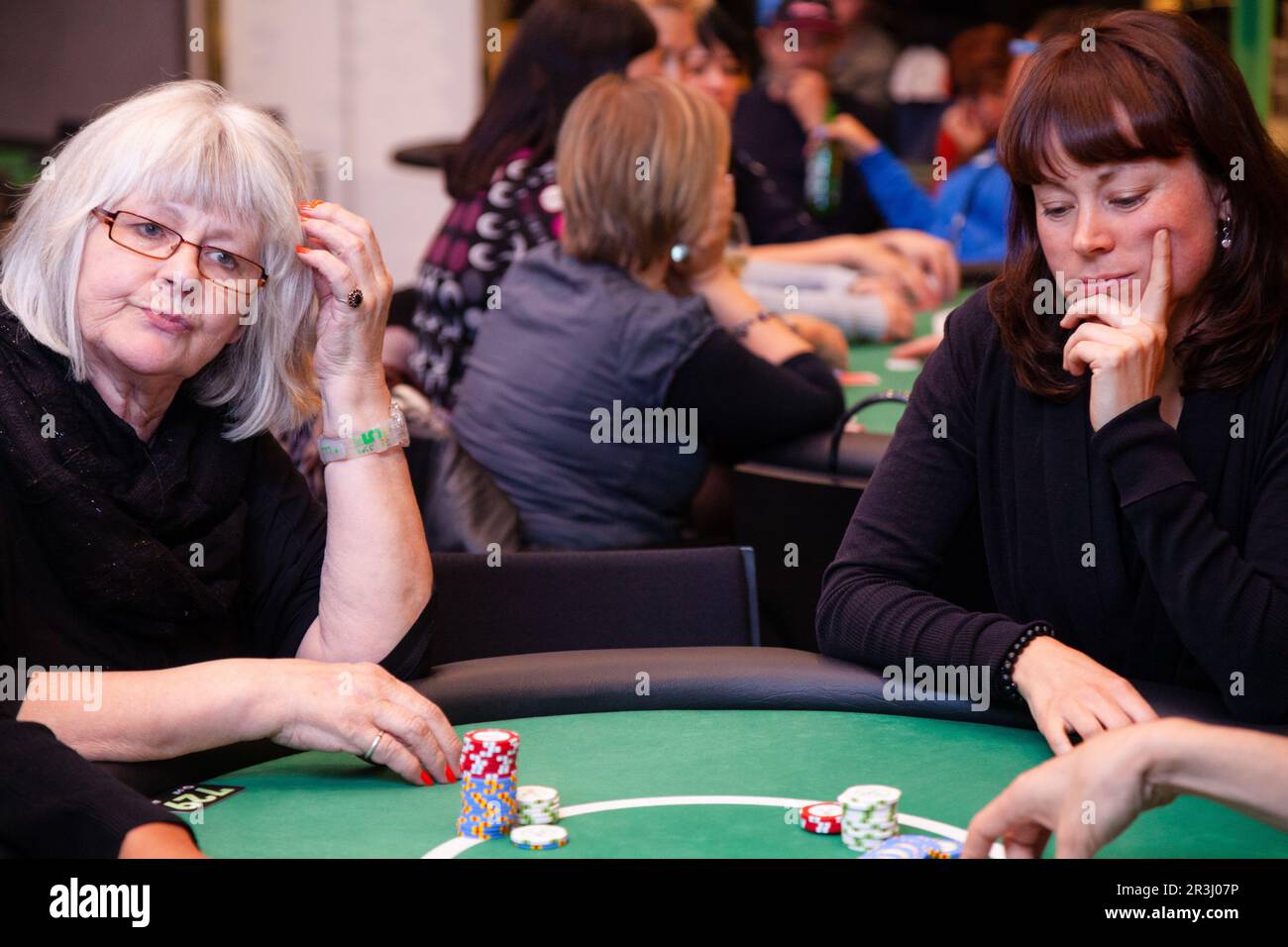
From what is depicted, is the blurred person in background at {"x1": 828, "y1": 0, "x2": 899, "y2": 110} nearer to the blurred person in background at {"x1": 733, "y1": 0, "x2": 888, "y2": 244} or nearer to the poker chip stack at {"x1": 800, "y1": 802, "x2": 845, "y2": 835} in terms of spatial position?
the blurred person in background at {"x1": 733, "y1": 0, "x2": 888, "y2": 244}

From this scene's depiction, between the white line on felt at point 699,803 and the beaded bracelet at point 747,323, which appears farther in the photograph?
the beaded bracelet at point 747,323

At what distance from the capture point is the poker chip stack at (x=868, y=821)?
1329 millimetres

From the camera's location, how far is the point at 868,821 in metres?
1.33

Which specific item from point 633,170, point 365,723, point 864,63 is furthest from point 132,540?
point 864,63

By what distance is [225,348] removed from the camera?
1.90 m

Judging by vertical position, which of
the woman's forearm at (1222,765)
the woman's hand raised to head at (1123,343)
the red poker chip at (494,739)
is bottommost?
the red poker chip at (494,739)

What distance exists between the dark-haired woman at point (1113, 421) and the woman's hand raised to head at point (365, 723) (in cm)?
52

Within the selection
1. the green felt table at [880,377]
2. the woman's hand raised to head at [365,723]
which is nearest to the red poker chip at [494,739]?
the woman's hand raised to head at [365,723]

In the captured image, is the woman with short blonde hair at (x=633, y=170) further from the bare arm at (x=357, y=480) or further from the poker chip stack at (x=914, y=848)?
the poker chip stack at (x=914, y=848)

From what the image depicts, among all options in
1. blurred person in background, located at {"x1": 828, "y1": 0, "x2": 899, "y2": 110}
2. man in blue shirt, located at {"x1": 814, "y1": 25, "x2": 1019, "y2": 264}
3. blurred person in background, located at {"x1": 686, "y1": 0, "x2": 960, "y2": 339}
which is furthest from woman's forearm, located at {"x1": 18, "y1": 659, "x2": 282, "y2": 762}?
blurred person in background, located at {"x1": 828, "y1": 0, "x2": 899, "y2": 110}

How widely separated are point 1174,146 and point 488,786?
1039 millimetres

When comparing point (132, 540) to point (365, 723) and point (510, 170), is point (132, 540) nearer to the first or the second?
point (365, 723)

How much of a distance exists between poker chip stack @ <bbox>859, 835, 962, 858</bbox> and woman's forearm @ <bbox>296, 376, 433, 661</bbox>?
0.71 metres
